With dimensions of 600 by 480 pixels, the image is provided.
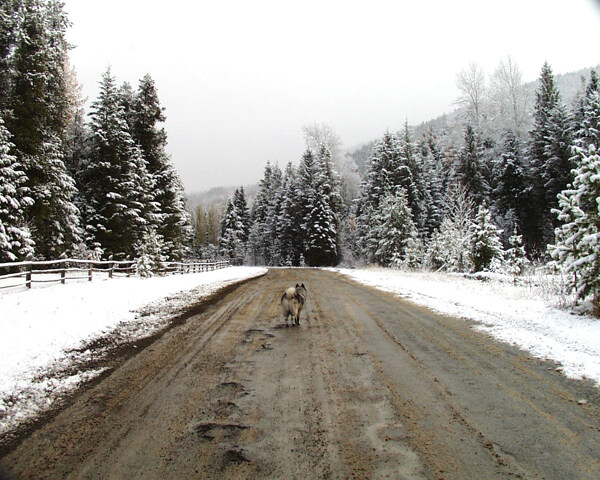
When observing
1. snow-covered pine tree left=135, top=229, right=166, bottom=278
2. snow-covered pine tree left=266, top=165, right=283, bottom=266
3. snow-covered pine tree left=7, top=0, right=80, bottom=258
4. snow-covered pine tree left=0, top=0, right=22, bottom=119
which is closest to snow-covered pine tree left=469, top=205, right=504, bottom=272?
snow-covered pine tree left=135, top=229, right=166, bottom=278

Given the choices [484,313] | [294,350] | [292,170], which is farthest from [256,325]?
[292,170]

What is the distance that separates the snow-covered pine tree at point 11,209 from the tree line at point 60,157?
5cm

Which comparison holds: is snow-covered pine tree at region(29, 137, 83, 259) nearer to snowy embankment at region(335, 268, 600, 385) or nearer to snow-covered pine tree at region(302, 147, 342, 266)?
snowy embankment at region(335, 268, 600, 385)

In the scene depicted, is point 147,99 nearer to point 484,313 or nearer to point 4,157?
point 4,157

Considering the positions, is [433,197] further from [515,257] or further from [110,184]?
[110,184]

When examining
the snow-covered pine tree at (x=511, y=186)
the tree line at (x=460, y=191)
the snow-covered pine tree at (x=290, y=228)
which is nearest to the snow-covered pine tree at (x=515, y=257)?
the tree line at (x=460, y=191)

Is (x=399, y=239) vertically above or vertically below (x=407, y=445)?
above

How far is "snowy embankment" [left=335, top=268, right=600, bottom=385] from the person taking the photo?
5194mm

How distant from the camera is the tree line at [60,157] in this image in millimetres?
18578

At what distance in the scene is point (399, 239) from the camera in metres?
33.8

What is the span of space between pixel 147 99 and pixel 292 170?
33.5 metres

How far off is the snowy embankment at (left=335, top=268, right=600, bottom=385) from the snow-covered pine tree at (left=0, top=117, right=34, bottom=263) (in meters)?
18.6

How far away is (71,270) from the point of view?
12555 millimetres

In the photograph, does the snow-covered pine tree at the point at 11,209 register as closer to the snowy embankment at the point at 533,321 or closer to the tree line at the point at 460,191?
the snowy embankment at the point at 533,321
